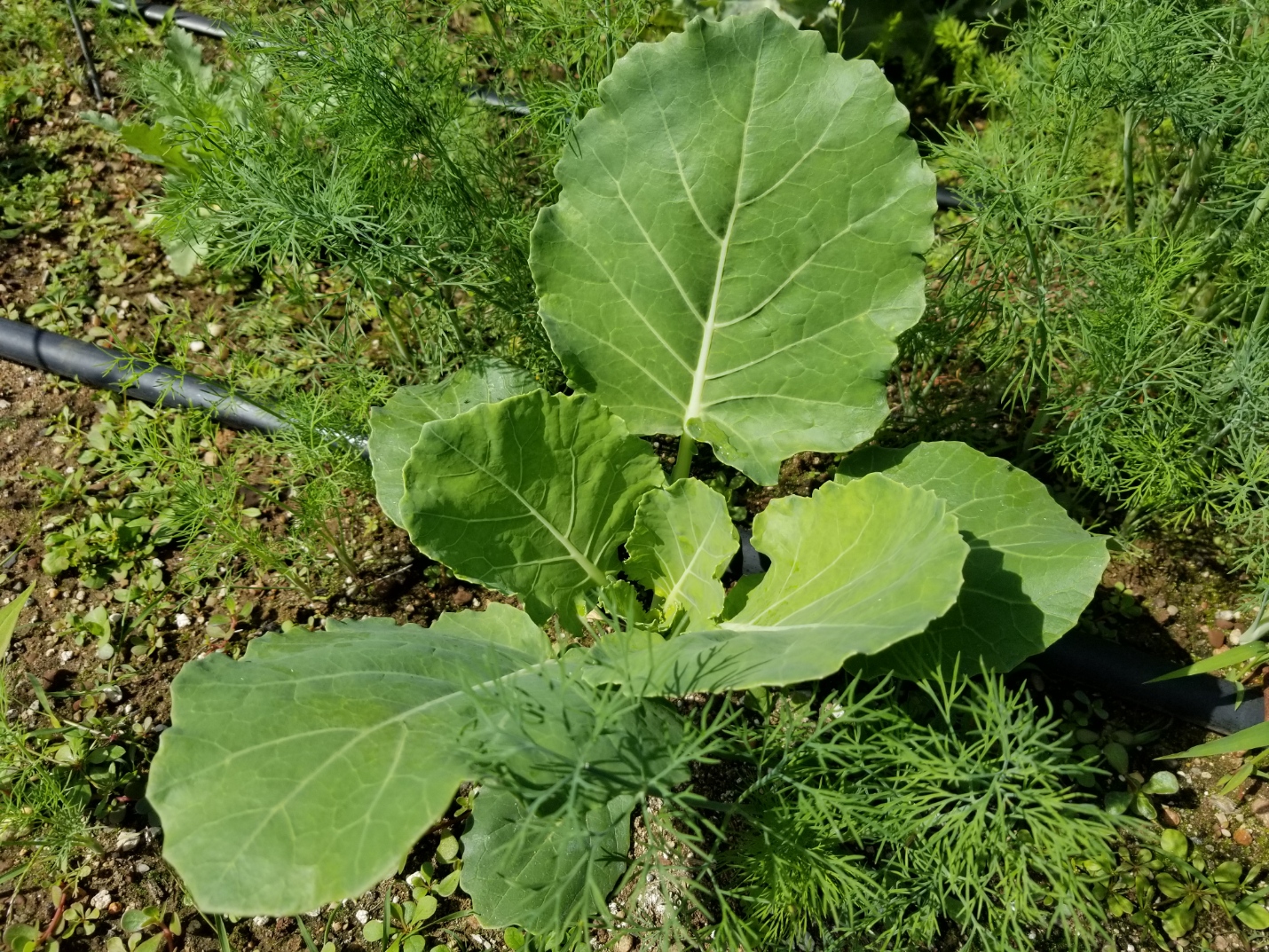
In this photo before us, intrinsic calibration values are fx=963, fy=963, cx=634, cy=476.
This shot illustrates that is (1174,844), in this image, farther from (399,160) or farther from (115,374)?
(115,374)

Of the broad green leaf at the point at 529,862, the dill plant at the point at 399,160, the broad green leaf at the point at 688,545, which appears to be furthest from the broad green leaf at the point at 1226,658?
the dill plant at the point at 399,160

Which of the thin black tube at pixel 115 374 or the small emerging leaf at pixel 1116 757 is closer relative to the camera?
the small emerging leaf at pixel 1116 757

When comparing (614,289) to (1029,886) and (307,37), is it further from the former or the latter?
(1029,886)

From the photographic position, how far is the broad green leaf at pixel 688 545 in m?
1.87

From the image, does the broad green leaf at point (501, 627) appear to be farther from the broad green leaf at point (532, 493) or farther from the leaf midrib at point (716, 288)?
the leaf midrib at point (716, 288)

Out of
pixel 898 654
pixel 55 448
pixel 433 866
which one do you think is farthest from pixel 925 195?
pixel 55 448

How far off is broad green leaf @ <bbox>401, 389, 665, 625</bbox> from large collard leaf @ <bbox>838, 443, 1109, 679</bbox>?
59 cm

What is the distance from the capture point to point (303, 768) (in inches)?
52.4

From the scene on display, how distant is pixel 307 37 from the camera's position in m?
2.04

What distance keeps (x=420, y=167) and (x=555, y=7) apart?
52 centimetres

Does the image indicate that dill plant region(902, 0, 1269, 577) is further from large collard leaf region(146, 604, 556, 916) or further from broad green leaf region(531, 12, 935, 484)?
large collard leaf region(146, 604, 556, 916)

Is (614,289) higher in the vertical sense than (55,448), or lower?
higher

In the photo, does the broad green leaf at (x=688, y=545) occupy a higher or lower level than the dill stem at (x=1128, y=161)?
lower

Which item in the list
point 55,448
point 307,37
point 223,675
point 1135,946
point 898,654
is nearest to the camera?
point 223,675
